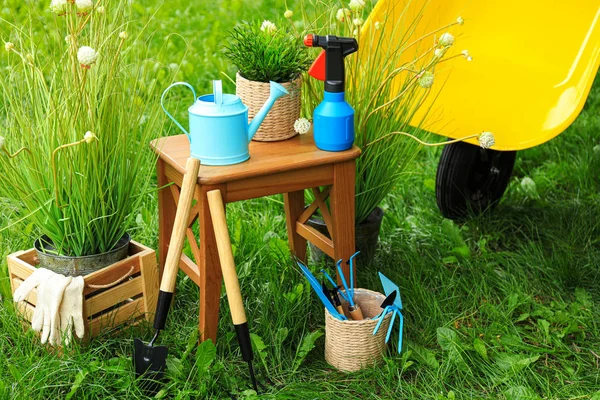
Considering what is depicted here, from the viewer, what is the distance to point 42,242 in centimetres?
214

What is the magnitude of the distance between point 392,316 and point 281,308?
0.36m

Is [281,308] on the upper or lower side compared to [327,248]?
lower

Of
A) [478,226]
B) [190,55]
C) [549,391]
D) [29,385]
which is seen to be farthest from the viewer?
[190,55]

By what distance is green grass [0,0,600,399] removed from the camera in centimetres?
203

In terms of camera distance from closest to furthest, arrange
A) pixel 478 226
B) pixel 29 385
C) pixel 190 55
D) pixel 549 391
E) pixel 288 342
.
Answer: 1. pixel 29 385
2. pixel 549 391
3. pixel 288 342
4. pixel 478 226
5. pixel 190 55

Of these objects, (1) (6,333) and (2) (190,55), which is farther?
(2) (190,55)

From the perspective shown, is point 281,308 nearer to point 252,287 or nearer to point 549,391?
point 252,287

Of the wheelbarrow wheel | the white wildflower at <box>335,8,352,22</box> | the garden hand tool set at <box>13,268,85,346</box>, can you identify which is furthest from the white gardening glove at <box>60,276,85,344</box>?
the wheelbarrow wheel

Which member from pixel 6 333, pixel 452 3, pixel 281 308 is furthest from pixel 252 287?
pixel 452 3

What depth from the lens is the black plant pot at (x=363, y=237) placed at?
8.14 feet

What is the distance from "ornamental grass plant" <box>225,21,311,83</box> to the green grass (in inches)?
11.1

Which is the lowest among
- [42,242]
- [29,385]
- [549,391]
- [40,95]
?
[549,391]

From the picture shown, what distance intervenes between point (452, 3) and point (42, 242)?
1737 mm

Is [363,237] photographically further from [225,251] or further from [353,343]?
[225,251]
